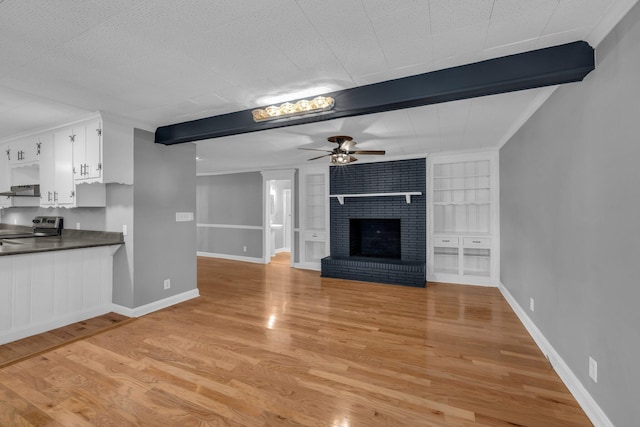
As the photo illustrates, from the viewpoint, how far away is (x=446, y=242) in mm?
5320

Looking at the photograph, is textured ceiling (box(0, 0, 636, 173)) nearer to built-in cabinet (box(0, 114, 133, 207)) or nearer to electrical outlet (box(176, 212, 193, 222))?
built-in cabinet (box(0, 114, 133, 207))

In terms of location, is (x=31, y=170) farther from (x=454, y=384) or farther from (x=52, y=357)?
(x=454, y=384)

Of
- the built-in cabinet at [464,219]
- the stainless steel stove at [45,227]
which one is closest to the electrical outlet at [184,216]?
the stainless steel stove at [45,227]

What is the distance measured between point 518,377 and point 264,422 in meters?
2.00

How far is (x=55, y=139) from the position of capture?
3.67 m

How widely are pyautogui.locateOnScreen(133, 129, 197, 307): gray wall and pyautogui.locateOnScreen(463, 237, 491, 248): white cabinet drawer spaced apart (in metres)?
4.62

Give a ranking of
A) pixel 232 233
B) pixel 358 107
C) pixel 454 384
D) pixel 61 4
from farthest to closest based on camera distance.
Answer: pixel 232 233 < pixel 358 107 < pixel 454 384 < pixel 61 4

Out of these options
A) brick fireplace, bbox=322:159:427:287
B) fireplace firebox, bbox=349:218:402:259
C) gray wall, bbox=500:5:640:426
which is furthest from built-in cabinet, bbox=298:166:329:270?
gray wall, bbox=500:5:640:426

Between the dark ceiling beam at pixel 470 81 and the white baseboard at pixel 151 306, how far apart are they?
272 centimetres

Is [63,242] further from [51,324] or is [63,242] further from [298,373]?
[298,373]

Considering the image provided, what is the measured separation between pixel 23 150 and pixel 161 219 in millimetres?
2294

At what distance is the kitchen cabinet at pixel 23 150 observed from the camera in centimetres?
390

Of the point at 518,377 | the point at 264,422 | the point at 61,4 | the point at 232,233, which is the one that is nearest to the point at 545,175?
the point at 518,377

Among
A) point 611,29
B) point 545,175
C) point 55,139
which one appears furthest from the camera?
point 55,139
